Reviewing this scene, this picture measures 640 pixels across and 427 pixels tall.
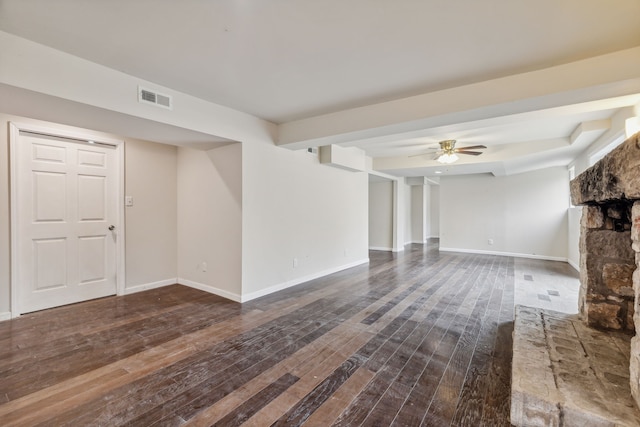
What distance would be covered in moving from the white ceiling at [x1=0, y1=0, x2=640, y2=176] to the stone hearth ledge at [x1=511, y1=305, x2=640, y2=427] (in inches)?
83.1

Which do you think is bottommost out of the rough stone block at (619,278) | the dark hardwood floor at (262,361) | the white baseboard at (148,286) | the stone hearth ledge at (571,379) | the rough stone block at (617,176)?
the dark hardwood floor at (262,361)

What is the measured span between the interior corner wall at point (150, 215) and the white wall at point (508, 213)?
23.1 ft

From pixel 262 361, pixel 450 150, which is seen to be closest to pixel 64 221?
pixel 262 361

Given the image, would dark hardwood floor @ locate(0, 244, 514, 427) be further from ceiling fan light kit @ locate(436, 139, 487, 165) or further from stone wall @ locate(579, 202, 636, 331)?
ceiling fan light kit @ locate(436, 139, 487, 165)

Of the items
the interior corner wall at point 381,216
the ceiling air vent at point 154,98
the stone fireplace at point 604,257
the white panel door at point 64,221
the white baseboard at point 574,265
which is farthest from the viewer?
the interior corner wall at point 381,216

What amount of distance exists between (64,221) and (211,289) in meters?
1.94

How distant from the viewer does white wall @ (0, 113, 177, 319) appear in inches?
158

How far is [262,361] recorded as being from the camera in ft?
7.24

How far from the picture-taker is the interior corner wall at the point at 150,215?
4.02m

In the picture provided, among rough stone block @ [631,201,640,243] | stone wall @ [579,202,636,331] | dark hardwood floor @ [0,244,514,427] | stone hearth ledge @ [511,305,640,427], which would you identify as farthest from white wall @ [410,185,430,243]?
rough stone block @ [631,201,640,243]

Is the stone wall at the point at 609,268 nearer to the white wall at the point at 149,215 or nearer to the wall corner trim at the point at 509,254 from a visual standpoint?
the white wall at the point at 149,215

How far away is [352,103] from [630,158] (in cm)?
233

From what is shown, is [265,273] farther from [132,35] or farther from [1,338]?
[132,35]

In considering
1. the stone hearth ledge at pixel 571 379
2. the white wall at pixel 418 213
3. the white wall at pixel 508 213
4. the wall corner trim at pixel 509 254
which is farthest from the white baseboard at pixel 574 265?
the stone hearth ledge at pixel 571 379
